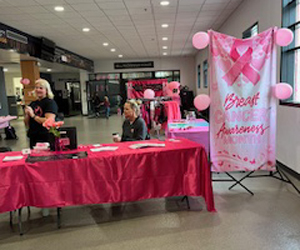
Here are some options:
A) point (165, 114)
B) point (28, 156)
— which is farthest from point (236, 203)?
point (165, 114)

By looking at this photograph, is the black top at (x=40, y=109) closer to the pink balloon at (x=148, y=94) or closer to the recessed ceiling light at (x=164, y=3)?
the recessed ceiling light at (x=164, y=3)

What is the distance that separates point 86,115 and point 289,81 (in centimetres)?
1382

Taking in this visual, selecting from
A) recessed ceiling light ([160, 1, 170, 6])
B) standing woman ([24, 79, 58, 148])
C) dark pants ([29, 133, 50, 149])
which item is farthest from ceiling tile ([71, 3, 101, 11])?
dark pants ([29, 133, 50, 149])

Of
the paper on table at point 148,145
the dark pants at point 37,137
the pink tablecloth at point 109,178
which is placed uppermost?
the dark pants at point 37,137

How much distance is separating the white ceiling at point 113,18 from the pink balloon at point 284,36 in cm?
337

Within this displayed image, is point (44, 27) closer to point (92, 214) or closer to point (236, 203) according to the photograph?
point (92, 214)

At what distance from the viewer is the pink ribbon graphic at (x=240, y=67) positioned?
118 inches

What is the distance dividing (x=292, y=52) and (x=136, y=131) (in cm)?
290

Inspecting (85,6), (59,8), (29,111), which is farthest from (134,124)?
(59,8)

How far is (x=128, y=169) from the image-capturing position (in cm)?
262

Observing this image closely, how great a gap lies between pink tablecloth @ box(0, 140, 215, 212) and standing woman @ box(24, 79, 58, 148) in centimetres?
63

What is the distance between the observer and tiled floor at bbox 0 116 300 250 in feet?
7.61

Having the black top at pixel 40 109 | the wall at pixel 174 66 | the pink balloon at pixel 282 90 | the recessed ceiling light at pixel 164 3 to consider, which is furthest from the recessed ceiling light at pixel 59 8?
the wall at pixel 174 66

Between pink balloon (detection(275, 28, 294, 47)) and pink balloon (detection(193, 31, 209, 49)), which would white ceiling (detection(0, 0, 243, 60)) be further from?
pink balloon (detection(275, 28, 294, 47))
